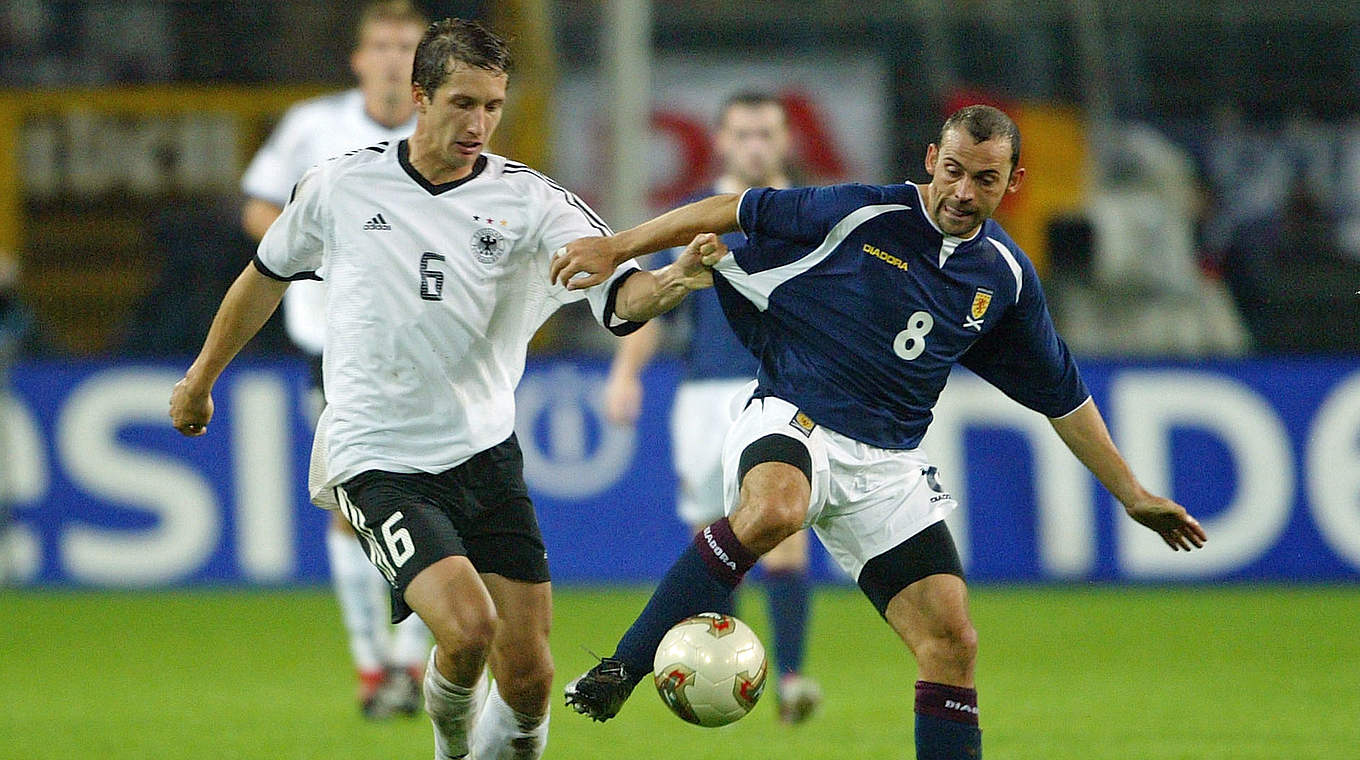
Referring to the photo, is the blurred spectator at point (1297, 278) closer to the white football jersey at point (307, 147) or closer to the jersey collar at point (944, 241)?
the white football jersey at point (307, 147)

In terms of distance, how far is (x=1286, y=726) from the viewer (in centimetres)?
657

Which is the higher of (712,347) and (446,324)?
(446,324)

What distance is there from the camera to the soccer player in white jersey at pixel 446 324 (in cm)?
474

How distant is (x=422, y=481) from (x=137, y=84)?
35.4 feet

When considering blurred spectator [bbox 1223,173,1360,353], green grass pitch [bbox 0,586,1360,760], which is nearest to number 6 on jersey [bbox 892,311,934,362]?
green grass pitch [bbox 0,586,1360,760]

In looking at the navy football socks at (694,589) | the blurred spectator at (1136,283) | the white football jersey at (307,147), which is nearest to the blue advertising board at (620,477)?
the blurred spectator at (1136,283)

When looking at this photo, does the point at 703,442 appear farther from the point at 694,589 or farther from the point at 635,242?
the point at 694,589

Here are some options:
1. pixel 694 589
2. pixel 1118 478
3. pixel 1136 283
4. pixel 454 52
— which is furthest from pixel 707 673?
pixel 1136 283

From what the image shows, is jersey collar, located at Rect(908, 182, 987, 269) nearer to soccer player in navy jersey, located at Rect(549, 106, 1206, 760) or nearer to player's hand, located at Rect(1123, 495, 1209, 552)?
soccer player in navy jersey, located at Rect(549, 106, 1206, 760)

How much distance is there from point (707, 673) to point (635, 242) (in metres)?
1.13

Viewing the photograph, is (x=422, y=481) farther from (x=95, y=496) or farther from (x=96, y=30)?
(x=96, y=30)

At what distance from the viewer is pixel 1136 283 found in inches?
507

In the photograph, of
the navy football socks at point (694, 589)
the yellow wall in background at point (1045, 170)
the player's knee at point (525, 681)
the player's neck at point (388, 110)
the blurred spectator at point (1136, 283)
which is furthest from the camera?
the yellow wall in background at point (1045, 170)

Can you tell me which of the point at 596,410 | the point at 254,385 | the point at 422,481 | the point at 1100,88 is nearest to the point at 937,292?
the point at 422,481
